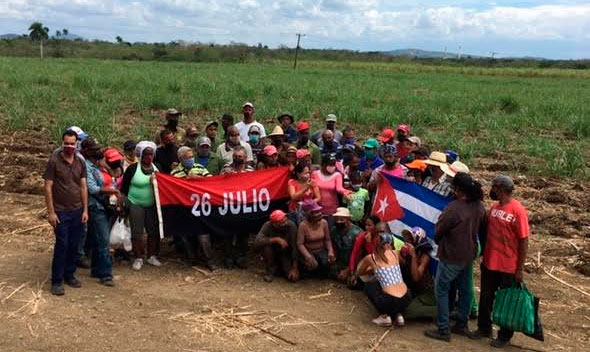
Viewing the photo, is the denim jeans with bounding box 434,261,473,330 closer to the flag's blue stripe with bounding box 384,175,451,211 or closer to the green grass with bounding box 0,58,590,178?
the flag's blue stripe with bounding box 384,175,451,211

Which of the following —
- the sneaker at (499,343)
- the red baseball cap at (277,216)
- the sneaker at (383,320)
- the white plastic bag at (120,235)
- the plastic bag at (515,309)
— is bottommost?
the sneaker at (383,320)

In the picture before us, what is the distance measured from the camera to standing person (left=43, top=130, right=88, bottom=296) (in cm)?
655

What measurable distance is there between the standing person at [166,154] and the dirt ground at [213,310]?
1.31 m

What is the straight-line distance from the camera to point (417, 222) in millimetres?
7344

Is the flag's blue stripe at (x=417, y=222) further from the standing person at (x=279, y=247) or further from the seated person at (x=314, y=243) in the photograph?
the standing person at (x=279, y=247)

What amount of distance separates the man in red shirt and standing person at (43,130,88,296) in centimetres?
456

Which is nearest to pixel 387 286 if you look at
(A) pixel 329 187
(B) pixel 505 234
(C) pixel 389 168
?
(B) pixel 505 234

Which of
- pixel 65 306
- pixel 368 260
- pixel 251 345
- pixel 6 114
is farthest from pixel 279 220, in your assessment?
pixel 6 114

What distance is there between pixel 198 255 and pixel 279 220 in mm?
1537

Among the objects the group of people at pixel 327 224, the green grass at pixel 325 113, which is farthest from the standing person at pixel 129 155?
the green grass at pixel 325 113

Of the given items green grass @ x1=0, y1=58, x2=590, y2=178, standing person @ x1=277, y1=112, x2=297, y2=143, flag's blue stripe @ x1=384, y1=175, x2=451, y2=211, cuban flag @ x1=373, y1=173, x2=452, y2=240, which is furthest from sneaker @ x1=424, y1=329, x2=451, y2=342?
green grass @ x1=0, y1=58, x2=590, y2=178

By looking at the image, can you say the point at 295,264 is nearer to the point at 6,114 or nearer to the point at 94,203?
the point at 94,203

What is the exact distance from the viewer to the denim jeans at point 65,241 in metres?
6.74

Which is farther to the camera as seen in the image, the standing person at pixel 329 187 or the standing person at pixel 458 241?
the standing person at pixel 329 187
